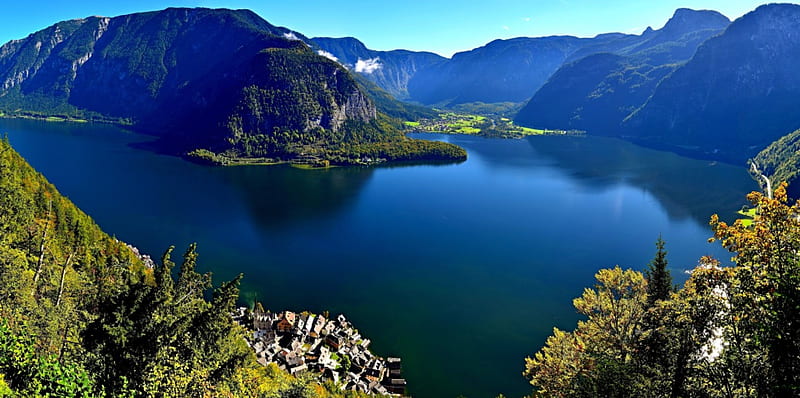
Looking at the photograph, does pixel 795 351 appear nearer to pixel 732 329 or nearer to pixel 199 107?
pixel 732 329

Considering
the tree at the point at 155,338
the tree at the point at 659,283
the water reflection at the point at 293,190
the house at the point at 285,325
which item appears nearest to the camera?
the tree at the point at 155,338

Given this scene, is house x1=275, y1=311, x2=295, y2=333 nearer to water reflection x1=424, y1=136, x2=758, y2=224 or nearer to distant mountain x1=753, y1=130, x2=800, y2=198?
water reflection x1=424, y1=136, x2=758, y2=224

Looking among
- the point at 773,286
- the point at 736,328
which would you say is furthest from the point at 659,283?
the point at 773,286

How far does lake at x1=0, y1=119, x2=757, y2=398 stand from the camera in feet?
116

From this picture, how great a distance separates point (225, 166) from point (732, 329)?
120m

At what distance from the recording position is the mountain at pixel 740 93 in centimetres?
15562

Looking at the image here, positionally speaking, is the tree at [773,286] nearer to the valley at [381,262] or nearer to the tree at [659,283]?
the valley at [381,262]

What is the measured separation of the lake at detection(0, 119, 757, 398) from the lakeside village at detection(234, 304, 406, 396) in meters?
1.78

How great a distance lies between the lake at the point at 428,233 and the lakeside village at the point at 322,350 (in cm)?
178

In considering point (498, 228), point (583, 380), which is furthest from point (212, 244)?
point (583, 380)

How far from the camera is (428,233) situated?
5966cm

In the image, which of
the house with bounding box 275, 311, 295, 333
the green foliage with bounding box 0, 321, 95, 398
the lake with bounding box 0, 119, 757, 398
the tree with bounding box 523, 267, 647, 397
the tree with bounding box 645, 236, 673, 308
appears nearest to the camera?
the green foliage with bounding box 0, 321, 95, 398

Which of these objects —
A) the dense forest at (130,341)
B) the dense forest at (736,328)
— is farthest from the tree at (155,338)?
the dense forest at (736,328)

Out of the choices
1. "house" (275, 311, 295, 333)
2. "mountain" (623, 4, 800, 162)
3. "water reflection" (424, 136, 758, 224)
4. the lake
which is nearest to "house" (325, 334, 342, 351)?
"house" (275, 311, 295, 333)
